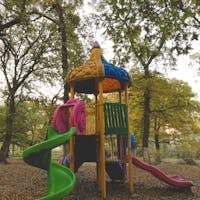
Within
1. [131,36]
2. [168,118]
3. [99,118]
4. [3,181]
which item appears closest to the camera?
[131,36]

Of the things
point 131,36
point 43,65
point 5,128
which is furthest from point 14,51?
point 131,36

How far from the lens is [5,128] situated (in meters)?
23.7

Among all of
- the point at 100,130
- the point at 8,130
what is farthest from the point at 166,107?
the point at 100,130

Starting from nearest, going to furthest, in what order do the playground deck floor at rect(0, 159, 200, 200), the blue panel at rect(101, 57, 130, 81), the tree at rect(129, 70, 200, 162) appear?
the playground deck floor at rect(0, 159, 200, 200) → the blue panel at rect(101, 57, 130, 81) → the tree at rect(129, 70, 200, 162)

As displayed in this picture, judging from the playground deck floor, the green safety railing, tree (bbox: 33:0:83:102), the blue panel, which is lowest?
the playground deck floor

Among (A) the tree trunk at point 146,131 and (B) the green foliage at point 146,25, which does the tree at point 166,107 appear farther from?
(B) the green foliage at point 146,25

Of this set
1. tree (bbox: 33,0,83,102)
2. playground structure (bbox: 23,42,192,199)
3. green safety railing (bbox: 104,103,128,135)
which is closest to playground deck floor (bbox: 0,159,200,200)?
playground structure (bbox: 23,42,192,199)

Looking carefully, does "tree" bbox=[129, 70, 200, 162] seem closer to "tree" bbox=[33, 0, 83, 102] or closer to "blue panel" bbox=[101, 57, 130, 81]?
"tree" bbox=[33, 0, 83, 102]

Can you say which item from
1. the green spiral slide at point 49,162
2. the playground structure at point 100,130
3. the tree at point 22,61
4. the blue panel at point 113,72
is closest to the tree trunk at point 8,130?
the tree at point 22,61

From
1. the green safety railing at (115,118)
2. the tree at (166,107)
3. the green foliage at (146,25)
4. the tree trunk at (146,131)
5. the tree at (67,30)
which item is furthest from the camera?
the tree at (166,107)

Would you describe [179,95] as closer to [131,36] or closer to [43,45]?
[43,45]

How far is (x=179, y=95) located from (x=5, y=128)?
41.5 ft

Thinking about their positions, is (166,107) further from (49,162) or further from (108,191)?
(49,162)

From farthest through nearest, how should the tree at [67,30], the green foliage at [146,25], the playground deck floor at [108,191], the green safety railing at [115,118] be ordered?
1. the tree at [67,30]
2. the green safety railing at [115,118]
3. the playground deck floor at [108,191]
4. the green foliage at [146,25]
